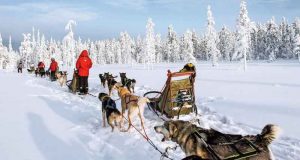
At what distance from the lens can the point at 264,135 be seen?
14.7 ft

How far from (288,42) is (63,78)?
81.2 meters

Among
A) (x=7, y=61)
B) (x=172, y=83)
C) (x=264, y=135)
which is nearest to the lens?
(x=264, y=135)

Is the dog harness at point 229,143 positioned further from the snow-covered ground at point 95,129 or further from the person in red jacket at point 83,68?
the person in red jacket at point 83,68

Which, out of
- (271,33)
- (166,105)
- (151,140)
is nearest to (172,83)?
(166,105)

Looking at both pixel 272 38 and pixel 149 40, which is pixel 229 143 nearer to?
pixel 149 40

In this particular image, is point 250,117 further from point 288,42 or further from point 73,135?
point 288,42

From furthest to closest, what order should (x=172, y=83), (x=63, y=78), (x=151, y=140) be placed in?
(x=63, y=78)
(x=172, y=83)
(x=151, y=140)

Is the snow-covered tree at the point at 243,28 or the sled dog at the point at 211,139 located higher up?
the snow-covered tree at the point at 243,28

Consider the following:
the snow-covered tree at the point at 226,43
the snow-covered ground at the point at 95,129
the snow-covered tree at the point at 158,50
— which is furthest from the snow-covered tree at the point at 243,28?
the snow-covered tree at the point at 158,50

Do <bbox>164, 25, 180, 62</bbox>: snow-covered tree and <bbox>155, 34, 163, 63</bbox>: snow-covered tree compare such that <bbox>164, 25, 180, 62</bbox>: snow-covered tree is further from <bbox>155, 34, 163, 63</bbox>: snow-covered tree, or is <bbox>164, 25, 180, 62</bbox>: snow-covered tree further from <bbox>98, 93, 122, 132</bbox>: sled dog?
<bbox>98, 93, 122, 132</bbox>: sled dog

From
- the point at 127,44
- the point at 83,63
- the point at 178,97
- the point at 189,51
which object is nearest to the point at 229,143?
the point at 178,97

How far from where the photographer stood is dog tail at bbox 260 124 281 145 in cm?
442

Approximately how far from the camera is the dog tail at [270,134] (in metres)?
4.42

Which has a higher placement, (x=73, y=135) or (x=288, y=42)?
(x=288, y=42)
